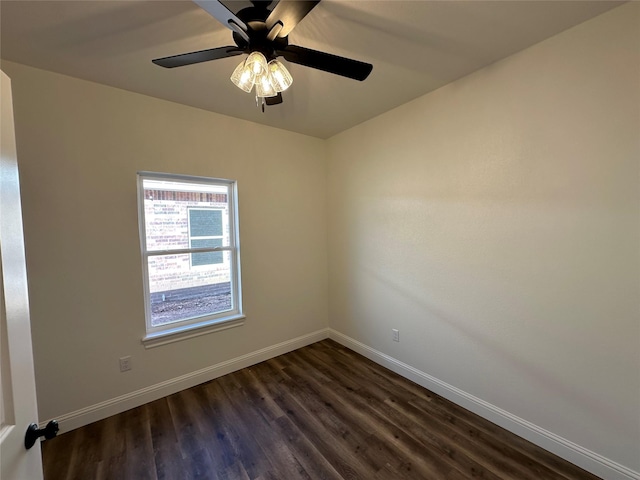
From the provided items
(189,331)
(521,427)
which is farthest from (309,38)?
(521,427)

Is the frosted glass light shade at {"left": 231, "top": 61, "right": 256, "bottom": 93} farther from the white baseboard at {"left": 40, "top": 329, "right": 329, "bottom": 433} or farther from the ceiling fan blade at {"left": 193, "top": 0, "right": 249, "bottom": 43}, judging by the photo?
the white baseboard at {"left": 40, "top": 329, "right": 329, "bottom": 433}

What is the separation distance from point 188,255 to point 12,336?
1782 millimetres

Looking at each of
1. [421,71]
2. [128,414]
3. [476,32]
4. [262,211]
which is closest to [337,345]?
[262,211]

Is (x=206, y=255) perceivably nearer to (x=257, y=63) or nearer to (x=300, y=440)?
(x=300, y=440)

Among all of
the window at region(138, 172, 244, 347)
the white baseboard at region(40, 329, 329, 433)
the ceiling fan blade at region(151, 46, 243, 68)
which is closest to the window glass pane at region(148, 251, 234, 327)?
the window at region(138, 172, 244, 347)

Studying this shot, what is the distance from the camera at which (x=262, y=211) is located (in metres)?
2.83

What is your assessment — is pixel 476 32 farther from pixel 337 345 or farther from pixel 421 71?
pixel 337 345

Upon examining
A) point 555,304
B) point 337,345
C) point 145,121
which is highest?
point 145,121

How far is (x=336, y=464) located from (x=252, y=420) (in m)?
0.73

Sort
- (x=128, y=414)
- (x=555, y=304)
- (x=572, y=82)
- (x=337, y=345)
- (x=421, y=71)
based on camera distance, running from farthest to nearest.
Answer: (x=337, y=345)
(x=128, y=414)
(x=421, y=71)
(x=555, y=304)
(x=572, y=82)

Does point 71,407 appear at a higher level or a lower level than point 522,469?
higher

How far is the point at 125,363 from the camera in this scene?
2.12 metres

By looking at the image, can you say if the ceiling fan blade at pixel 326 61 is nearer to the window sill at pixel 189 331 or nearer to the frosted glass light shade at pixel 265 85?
the frosted glass light shade at pixel 265 85

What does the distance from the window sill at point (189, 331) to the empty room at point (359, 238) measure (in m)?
0.02
